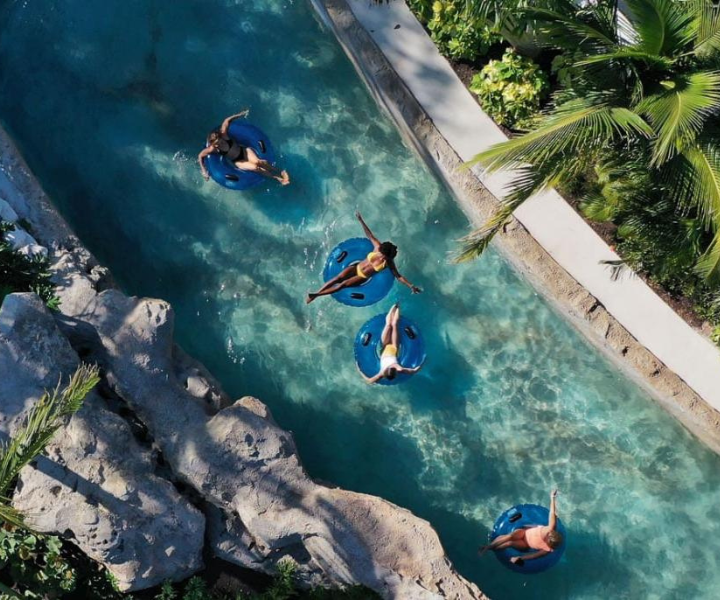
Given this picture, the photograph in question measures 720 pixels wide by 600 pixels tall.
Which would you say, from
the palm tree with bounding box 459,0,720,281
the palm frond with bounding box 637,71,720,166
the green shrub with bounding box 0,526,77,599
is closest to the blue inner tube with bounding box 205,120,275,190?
the palm tree with bounding box 459,0,720,281

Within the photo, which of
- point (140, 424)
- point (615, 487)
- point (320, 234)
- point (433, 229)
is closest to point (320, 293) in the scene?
point (320, 234)

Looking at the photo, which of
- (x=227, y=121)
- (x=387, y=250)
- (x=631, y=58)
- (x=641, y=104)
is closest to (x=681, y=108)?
(x=641, y=104)

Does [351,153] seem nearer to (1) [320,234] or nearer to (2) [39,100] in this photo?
(1) [320,234]

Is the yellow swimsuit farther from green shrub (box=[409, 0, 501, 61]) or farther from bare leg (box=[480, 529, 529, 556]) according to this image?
bare leg (box=[480, 529, 529, 556])

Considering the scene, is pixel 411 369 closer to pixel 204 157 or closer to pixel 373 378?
pixel 373 378

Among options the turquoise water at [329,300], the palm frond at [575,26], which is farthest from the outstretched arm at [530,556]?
the palm frond at [575,26]

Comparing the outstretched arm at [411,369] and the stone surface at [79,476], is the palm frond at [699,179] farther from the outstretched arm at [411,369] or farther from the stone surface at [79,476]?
the stone surface at [79,476]
